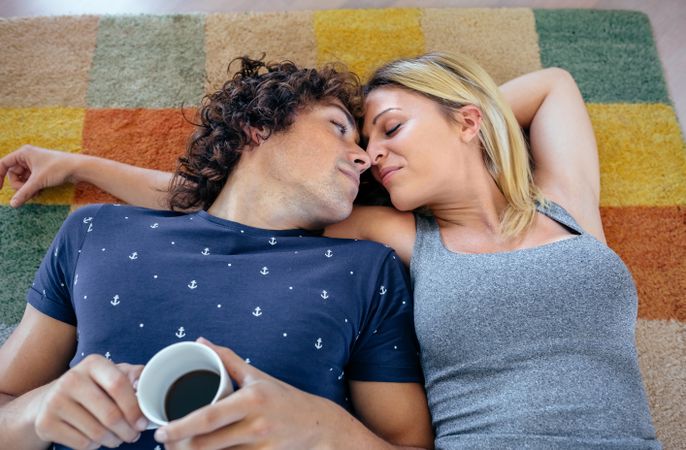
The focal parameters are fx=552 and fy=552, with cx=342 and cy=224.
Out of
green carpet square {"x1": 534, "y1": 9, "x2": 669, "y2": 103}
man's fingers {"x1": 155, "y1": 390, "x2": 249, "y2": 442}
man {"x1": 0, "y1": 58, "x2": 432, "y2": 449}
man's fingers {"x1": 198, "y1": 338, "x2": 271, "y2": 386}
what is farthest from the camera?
green carpet square {"x1": 534, "y1": 9, "x2": 669, "y2": 103}

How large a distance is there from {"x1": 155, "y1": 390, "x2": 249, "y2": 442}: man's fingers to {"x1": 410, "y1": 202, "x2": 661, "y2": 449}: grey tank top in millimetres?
601

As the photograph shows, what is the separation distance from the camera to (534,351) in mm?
1218

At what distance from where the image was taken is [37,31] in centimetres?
188

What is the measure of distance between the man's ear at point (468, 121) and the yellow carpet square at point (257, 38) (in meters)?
0.64

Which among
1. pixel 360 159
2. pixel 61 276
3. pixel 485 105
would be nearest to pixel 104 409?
pixel 61 276

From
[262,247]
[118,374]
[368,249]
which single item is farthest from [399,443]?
[118,374]

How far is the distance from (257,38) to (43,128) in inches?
29.8

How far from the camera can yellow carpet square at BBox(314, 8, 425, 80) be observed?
6.23 feet

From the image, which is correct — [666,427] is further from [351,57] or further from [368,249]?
[351,57]

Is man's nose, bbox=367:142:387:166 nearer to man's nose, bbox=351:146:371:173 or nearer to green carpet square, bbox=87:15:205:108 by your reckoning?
man's nose, bbox=351:146:371:173

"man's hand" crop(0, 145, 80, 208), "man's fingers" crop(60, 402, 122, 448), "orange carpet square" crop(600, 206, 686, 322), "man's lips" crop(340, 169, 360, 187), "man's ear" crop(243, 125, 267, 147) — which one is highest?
"man's ear" crop(243, 125, 267, 147)

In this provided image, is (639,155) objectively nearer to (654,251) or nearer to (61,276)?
(654,251)

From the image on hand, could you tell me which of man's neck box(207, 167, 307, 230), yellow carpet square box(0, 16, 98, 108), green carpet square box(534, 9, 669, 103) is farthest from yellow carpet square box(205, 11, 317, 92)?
green carpet square box(534, 9, 669, 103)

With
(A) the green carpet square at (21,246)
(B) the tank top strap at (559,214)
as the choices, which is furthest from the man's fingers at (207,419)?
(A) the green carpet square at (21,246)
